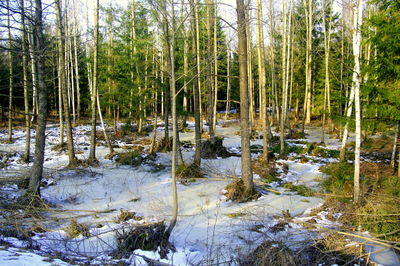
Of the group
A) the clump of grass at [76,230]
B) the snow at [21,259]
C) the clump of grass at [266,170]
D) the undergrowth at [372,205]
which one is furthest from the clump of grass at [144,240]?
the clump of grass at [266,170]

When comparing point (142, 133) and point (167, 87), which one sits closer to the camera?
point (167, 87)

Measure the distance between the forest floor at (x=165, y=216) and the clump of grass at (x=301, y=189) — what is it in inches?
1.2

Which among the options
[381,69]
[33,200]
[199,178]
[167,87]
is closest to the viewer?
[33,200]

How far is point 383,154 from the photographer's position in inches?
574

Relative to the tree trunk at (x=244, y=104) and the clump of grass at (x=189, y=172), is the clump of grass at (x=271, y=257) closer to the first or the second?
the tree trunk at (x=244, y=104)

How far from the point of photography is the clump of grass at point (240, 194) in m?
8.41

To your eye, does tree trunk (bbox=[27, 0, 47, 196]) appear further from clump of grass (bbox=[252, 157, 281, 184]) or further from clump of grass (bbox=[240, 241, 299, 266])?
clump of grass (bbox=[252, 157, 281, 184])

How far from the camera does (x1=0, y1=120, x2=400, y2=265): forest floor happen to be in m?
4.99

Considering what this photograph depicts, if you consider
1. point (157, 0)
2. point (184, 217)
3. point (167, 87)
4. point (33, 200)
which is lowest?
point (184, 217)

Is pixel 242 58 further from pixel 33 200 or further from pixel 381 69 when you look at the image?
pixel 33 200

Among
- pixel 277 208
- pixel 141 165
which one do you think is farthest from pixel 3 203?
pixel 277 208

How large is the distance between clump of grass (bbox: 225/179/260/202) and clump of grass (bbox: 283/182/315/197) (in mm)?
1552

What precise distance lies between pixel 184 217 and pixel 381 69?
7787 mm

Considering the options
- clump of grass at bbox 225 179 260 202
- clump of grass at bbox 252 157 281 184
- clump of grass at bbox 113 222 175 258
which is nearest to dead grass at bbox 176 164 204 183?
clump of grass at bbox 225 179 260 202
